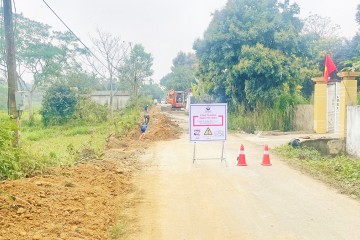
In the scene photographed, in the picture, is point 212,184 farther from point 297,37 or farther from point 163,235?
point 297,37

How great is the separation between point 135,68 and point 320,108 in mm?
32874

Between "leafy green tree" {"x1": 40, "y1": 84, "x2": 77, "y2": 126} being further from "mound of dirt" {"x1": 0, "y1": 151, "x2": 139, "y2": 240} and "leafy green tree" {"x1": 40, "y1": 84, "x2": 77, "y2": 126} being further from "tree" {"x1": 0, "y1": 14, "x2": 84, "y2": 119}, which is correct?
"mound of dirt" {"x1": 0, "y1": 151, "x2": 139, "y2": 240}

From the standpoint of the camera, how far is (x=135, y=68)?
156ft

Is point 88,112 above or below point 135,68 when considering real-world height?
below

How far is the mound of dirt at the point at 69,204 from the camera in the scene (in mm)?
4977

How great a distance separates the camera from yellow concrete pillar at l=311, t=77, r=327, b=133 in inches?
696

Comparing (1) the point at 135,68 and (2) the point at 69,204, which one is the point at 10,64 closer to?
(2) the point at 69,204

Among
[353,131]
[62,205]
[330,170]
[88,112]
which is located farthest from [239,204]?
[88,112]

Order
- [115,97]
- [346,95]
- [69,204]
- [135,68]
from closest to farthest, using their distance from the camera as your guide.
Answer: [69,204] < [346,95] < [135,68] < [115,97]

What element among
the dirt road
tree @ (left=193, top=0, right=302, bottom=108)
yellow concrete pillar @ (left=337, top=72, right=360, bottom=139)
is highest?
tree @ (left=193, top=0, right=302, bottom=108)

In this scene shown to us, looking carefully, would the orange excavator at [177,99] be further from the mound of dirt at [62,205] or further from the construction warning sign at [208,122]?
the mound of dirt at [62,205]

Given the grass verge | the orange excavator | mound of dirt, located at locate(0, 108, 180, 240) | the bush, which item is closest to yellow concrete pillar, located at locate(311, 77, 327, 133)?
the grass verge

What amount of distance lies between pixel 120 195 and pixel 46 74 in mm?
29098

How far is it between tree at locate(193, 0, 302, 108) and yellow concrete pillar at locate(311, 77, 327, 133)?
1814 mm
